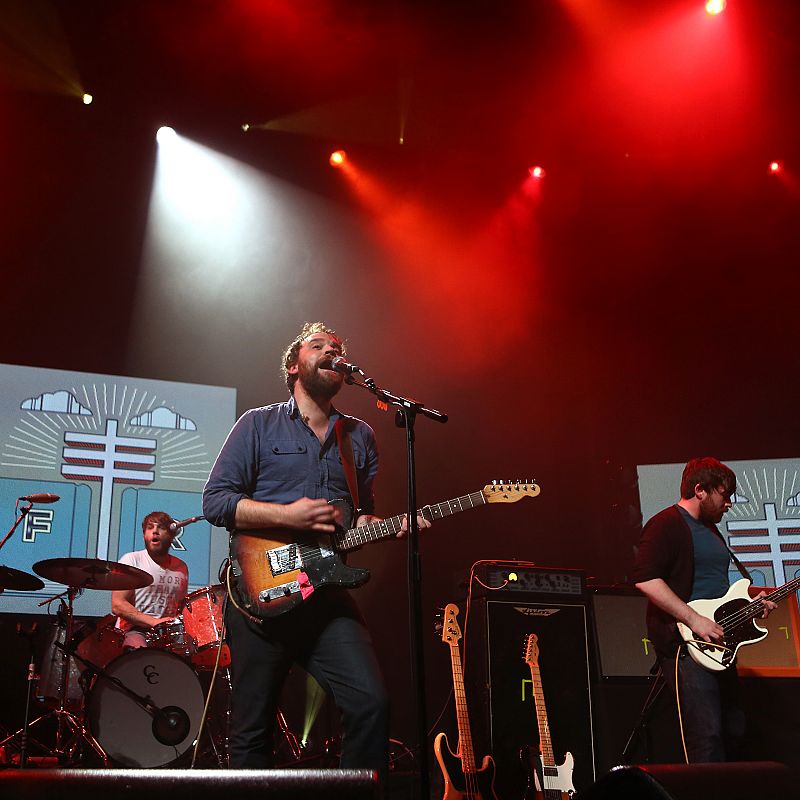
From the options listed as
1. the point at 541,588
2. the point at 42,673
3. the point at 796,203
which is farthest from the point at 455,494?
the point at 796,203

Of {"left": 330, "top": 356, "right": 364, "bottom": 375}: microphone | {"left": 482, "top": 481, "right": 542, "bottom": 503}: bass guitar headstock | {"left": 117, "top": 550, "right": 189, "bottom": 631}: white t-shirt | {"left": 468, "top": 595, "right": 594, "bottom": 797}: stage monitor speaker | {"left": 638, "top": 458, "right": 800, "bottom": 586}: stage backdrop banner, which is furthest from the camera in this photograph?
{"left": 638, "top": 458, "right": 800, "bottom": 586}: stage backdrop banner

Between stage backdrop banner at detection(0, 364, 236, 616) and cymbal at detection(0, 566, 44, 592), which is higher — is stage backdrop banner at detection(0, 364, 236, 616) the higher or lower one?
the higher one

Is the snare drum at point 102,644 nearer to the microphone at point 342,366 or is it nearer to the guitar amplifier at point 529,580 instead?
the guitar amplifier at point 529,580

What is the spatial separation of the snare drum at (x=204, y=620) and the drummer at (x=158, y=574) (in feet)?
0.56

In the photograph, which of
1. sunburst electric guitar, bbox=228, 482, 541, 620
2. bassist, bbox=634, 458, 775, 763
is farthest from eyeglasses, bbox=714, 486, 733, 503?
sunburst electric guitar, bbox=228, 482, 541, 620

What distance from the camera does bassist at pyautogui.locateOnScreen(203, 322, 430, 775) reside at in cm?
297

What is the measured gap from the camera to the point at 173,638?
595 cm

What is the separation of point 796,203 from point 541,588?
4.89 m

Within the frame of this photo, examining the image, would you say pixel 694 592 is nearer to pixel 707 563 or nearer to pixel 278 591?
pixel 707 563

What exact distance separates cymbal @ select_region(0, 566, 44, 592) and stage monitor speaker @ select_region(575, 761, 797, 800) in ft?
15.9

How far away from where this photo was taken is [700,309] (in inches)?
324

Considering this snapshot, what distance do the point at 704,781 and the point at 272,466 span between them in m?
2.52

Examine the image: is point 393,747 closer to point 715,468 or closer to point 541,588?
point 541,588

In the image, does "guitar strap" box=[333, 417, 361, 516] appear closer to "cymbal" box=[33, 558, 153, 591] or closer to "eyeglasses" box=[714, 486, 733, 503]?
"eyeglasses" box=[714, 486, 733, 503]
